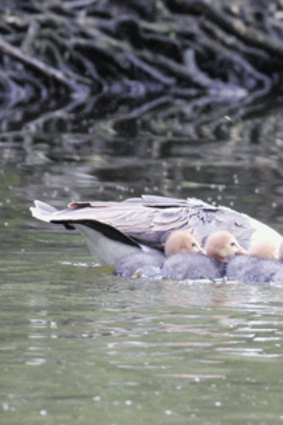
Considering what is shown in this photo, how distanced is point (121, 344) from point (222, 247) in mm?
2265

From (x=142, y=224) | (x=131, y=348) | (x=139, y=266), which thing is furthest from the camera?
(x=142, y=224)

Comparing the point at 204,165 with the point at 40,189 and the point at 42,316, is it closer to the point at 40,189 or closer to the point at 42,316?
the point at 40,189

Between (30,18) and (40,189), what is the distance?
890 centimetres

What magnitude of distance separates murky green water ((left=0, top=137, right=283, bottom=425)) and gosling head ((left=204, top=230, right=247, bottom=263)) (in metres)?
0.31

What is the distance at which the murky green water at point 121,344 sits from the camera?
5.70 m

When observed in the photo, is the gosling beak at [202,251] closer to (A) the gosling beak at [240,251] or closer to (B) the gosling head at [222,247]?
A: (B) the gosling head at [222,247]

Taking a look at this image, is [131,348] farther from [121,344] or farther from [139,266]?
[139,266]

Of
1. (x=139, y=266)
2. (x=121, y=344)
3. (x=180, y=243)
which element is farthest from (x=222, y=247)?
(x=121, y=344)

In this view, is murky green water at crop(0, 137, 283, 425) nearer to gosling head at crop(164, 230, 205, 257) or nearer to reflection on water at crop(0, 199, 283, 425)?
reflection on water at crop(0, 199, 283, 425)

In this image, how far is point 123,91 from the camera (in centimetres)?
2381

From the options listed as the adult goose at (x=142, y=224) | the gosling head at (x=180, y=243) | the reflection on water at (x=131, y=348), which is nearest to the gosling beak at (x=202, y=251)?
the gosling head at (x=180, y=243)

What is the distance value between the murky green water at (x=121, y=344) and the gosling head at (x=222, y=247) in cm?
31

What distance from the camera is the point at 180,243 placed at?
9039mm

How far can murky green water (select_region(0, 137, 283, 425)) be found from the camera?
18.7 feet
